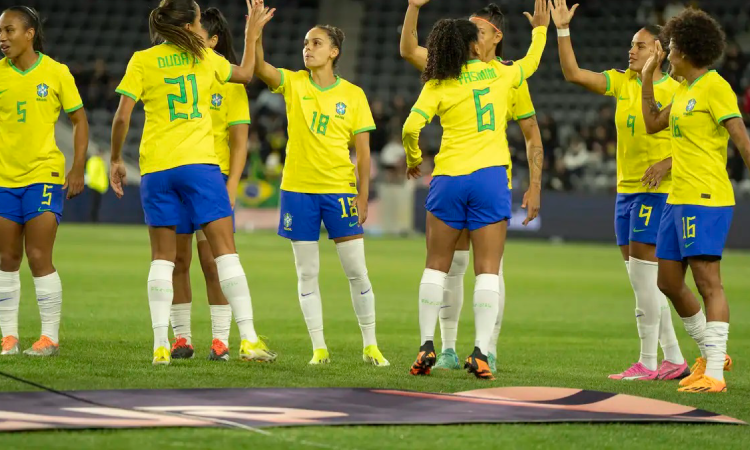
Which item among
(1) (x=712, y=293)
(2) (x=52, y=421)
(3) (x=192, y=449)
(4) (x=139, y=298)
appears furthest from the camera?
(4) (x=139, y=298)

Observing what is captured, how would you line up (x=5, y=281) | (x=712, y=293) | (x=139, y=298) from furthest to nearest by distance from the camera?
(x=139, y=298) → (x=5, y=281) → (x=712, y=293)

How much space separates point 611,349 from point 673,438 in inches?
164

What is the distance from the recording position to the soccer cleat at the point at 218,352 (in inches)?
295

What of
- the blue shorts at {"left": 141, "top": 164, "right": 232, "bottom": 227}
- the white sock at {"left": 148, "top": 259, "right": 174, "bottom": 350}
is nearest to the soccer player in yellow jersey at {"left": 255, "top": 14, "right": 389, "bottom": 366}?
the blue shorts at {"left": 141, "top": 164, "right": 232, "bottom": 227}

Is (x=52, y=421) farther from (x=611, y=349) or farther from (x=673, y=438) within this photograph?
(x=611, y=349)

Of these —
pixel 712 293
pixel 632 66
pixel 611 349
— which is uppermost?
pixel 632 66

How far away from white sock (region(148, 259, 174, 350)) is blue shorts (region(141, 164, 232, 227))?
11.1 inches

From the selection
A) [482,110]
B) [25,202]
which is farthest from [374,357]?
[25,202]

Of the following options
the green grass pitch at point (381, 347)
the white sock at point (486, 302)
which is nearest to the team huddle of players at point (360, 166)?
the white sock at point (486, 302)

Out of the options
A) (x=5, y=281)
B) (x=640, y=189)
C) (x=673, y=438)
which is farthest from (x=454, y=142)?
(x=5, y=281)

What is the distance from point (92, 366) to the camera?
6.88m

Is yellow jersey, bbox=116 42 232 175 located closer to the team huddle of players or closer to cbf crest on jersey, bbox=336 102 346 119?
the team huddle of players

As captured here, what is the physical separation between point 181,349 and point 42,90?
1946 mm

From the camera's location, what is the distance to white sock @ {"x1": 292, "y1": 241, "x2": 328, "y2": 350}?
7.62 metres
